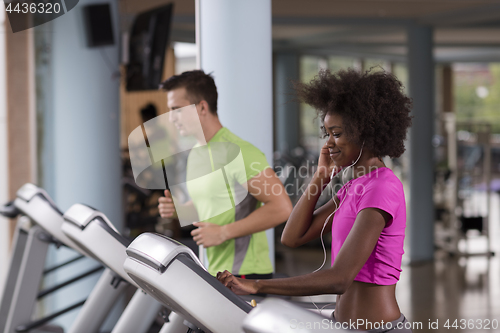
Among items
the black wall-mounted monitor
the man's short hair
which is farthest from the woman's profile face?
the black wall-mounted monitor

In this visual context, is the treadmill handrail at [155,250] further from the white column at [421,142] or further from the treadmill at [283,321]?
the white column at [421,142]

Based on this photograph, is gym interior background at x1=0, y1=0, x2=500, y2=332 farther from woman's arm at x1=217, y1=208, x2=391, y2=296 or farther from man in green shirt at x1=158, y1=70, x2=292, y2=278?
woman's arm at x1=217, y1=208, x2=391, y2=296

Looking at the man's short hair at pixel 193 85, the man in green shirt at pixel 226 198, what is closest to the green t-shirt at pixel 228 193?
the man in green shirt at pixel 226 198

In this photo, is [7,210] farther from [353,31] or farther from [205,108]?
[353,31]

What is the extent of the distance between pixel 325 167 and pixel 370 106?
0.22m

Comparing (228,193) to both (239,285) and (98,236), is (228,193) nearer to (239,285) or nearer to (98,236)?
(98,236)

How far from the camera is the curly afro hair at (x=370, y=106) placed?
1.32m

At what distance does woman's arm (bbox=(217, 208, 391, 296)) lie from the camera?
46.9 inches

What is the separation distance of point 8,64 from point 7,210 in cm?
164

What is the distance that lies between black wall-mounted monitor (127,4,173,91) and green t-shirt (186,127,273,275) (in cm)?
185

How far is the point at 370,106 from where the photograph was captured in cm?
132

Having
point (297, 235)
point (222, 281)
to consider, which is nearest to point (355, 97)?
point (297, 235)

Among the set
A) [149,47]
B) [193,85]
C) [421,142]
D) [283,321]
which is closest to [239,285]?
[283,321]

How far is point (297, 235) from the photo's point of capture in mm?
1542
